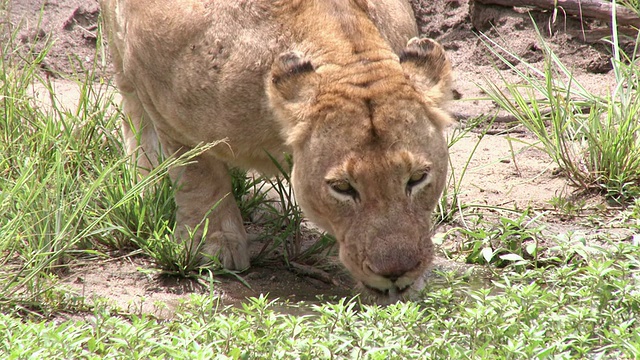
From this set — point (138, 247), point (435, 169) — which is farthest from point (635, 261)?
point (138, 247)

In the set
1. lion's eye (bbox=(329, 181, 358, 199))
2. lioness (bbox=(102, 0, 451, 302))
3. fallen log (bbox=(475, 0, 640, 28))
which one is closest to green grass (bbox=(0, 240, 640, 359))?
lioness (bbox=(102, 0, 451, 302))

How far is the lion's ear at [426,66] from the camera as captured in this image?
4.57 metres

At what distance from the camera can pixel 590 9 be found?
25.3ft

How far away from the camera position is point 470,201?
6242 millimetres

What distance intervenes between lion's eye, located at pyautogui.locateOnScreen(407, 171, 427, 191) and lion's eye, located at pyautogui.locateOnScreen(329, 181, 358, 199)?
0.25 m

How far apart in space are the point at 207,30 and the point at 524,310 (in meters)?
2.15

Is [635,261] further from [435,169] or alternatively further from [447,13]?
[447,13]

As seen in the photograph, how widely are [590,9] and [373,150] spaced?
163 inches

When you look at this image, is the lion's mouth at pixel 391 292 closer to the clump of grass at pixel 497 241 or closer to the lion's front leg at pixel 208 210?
the clump of grass at pixel 497 241

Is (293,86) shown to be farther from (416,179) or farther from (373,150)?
(416,179)

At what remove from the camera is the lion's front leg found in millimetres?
5441

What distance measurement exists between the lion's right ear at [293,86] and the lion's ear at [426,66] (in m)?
0.46

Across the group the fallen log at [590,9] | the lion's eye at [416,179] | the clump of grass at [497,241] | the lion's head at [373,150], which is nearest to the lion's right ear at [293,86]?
the lion's head at [373,150]

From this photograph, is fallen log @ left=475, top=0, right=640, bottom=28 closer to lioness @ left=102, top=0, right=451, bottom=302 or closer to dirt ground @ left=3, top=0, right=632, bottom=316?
dirt ground @ left=3, top=0, right=632, bottom=316
